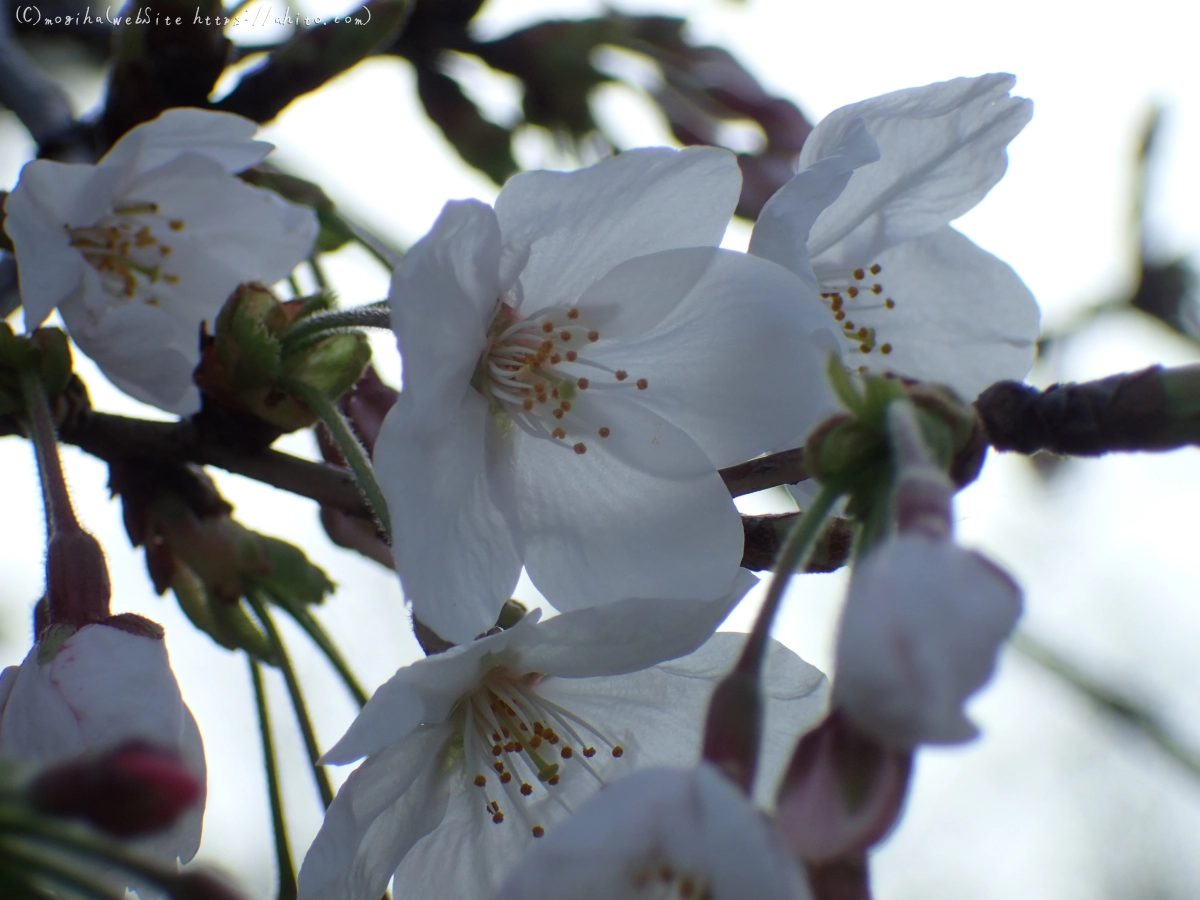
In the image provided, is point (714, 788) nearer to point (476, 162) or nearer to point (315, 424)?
point (315, 424)

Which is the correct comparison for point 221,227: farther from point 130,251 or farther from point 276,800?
point 276,800

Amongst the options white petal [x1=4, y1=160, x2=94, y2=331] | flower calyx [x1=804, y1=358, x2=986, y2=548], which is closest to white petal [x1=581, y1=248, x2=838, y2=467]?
flower calyx [x1=804, y1=358, x2=986, y2=548]

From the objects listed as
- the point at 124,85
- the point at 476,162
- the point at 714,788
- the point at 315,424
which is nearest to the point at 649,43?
the point at 476,162

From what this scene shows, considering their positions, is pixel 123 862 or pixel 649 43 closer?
pixel 123 862

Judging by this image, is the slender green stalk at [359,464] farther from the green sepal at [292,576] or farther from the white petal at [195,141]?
the white petal at [195,141]

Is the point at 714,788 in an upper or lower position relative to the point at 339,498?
upper

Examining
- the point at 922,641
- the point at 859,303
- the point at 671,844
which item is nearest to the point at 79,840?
the point at 671,844

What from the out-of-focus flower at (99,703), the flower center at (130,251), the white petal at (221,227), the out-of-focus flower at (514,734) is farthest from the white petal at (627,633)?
the flower center at (130,251)
